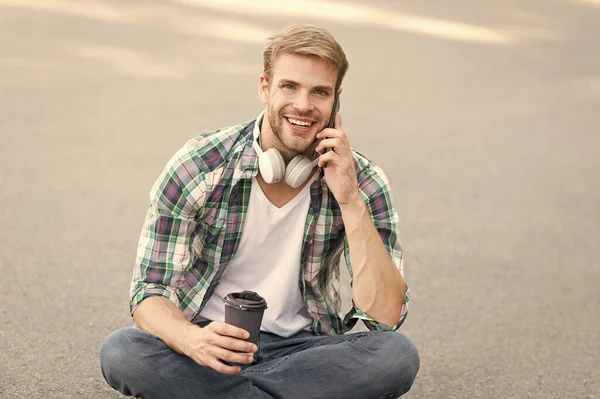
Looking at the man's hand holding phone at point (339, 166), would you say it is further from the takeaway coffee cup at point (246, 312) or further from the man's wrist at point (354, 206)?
the takeaway coffee cup at point (246, 312)

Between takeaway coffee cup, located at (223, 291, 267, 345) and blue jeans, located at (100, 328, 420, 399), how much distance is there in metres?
0.36

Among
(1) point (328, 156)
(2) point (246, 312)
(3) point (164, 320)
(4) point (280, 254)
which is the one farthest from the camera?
(4) point (280, 254)

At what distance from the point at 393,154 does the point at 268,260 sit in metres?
4.74

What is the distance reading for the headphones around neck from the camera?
386 centimetres

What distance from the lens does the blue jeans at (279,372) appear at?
369cm

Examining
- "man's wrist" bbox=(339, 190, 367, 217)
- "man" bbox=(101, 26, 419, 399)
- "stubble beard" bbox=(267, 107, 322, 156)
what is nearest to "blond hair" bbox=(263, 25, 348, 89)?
"man" bbox=(101, 26, 419, 399)

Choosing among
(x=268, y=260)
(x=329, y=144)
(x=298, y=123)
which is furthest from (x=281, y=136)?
(x=268, y=260)

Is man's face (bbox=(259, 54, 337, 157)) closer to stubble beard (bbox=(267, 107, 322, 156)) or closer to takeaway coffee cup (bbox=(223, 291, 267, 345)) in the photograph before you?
stubble beard (bbox=(267, 107, 322, 156))

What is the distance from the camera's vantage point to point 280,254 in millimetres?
4027

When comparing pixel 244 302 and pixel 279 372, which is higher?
pixel 244 302

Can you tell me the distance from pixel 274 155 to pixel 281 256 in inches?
15.3

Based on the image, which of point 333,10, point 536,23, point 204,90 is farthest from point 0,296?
point 536,23

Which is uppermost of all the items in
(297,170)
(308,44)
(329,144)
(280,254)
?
(308,44)

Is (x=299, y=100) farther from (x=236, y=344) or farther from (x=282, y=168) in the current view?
(x=236, y=344)
